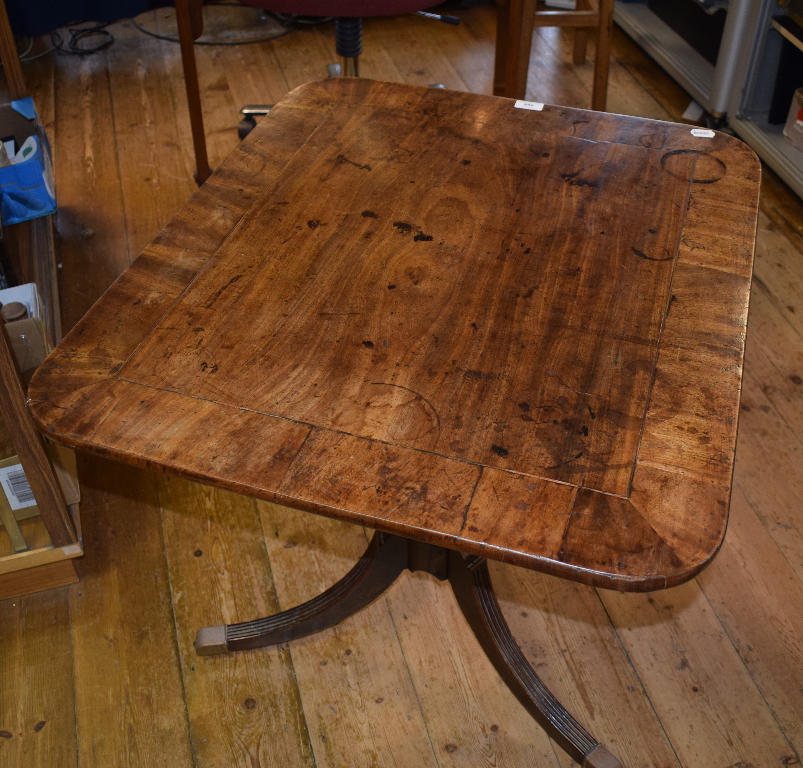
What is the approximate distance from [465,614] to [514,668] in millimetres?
108

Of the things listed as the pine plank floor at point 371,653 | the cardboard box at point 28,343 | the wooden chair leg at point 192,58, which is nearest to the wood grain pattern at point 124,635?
the pine plank floor at point 371,653

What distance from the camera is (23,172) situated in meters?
1.99

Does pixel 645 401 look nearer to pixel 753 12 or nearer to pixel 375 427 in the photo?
pixel 375 427

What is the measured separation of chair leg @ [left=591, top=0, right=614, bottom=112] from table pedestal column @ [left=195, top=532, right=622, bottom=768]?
4.45 feet

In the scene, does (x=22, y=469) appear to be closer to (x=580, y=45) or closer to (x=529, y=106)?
(x=529, y=106)

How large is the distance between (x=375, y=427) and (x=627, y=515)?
0.85ft

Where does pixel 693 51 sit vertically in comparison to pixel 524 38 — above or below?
below

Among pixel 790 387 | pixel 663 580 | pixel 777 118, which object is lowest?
pixel 790 387

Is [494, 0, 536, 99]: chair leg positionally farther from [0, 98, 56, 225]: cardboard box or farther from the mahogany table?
[0, 98, 56, 225]: cardboard box

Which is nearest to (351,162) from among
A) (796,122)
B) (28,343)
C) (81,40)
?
(28,343)

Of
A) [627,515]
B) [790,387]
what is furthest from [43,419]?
[790,387]

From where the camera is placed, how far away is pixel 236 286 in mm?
1029

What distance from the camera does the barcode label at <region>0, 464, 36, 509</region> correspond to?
4.53 ft

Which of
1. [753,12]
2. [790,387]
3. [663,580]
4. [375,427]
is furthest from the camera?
[753,12]
